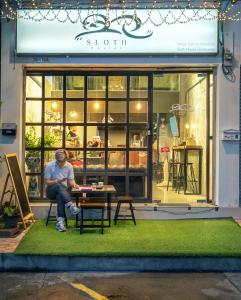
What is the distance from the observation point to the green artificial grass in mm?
6223

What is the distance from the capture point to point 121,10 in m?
8.62

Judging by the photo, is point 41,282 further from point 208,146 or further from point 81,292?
point 208,146

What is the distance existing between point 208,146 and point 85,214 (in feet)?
9.64

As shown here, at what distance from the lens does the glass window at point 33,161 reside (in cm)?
904

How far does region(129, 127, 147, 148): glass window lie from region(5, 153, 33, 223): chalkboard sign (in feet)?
7.74

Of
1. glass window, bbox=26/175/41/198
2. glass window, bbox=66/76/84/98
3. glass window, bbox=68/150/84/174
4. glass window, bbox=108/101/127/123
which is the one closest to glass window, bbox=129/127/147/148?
glass window, bbox=108/101/127/123

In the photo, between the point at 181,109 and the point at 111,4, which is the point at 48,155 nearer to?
the point at 181,109

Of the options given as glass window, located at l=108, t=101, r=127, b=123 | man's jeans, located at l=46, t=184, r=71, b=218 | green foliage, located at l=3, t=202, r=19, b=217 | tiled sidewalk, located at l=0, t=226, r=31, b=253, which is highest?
glass window, located at l=108, t=101, r=127, b=123

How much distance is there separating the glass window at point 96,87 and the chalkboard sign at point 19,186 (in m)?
2.06

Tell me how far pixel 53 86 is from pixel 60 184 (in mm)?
2406

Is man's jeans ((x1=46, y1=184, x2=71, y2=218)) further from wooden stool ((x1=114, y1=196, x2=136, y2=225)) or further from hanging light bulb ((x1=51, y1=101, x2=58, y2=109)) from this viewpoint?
hanging light bulb ((x1=51, y1=101, x2=58, y2=109))

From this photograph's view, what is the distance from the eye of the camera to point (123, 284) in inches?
219

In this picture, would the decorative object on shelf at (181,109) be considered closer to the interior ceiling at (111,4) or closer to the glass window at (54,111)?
the interior ceiling at (111,4)

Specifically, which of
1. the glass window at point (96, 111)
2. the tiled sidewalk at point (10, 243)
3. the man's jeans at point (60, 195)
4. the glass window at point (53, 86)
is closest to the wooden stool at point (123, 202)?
the man's jeans at point (60, 195)
